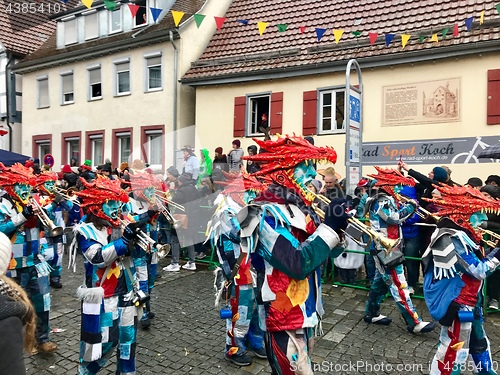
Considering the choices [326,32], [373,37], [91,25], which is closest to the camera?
[373,37]

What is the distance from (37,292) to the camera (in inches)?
206

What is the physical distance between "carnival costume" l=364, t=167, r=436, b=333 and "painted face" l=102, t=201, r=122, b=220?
10.9 ft

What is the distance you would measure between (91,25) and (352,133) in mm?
16205

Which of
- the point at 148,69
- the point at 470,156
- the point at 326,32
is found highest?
the point at 326,32

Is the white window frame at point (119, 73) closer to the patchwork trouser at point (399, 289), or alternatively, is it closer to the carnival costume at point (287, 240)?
the patchwork trouser at point (399, 289)

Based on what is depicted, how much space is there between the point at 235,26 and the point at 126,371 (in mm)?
15143

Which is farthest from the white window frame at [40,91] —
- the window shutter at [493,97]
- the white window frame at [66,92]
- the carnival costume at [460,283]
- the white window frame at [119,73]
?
the carnival costume at [460,283]

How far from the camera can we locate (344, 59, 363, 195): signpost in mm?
7492

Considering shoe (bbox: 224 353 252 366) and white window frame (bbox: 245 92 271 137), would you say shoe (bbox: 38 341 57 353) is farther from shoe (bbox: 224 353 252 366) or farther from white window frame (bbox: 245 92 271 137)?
white window frame (bbox: 245 92 271 137)

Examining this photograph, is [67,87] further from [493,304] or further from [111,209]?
[493,304]

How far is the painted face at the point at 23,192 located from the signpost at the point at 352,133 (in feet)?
15.8

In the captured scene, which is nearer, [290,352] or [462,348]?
[290,352]

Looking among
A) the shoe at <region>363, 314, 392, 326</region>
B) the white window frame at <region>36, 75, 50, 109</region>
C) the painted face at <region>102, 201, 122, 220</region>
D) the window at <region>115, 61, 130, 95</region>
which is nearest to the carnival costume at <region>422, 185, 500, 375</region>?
the shoe at <region>363, 314, 392, 326</region>

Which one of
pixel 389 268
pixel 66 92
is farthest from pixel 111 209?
pixel 66 92
